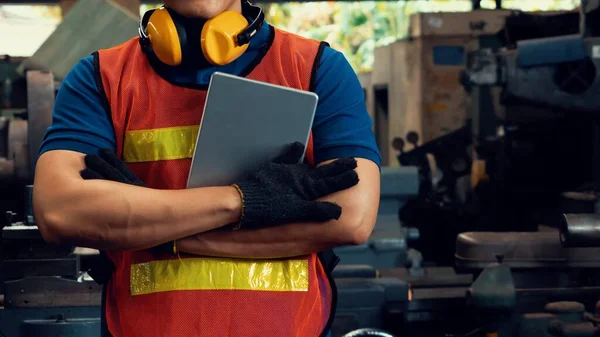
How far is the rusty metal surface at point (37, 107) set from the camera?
118 inches

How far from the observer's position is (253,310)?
160 centimetres

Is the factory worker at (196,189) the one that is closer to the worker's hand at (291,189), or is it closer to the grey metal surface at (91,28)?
the worker's hand at (291,189)

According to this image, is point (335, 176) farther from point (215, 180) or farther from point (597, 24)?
point (597, 24)

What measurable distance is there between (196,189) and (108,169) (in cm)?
14

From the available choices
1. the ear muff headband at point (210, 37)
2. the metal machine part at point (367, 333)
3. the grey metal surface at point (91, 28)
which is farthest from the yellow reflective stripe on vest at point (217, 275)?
the grey metal surface at point (91, 28)

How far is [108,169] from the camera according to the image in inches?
60.1

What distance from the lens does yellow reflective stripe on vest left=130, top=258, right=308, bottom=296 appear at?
1582 mm

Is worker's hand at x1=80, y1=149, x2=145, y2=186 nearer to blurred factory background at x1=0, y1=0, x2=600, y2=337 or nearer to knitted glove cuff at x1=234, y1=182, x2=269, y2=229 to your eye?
knitted glove cuff at x1=234, y1=182, x2=269, y2=229

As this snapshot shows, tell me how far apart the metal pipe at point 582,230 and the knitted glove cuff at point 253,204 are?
5.57 feet

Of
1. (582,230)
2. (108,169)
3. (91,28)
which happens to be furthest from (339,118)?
(91,28)

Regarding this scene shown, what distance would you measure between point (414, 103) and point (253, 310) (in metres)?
4.89

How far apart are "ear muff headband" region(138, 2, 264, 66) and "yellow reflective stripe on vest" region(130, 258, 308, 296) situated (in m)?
0.34

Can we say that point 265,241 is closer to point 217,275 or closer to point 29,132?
point 217,275

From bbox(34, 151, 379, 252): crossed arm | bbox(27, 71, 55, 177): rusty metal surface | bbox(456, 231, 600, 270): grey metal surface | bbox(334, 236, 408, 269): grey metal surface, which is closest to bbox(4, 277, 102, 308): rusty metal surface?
bbox(27, 71, 55, 177): rusty metal surface
